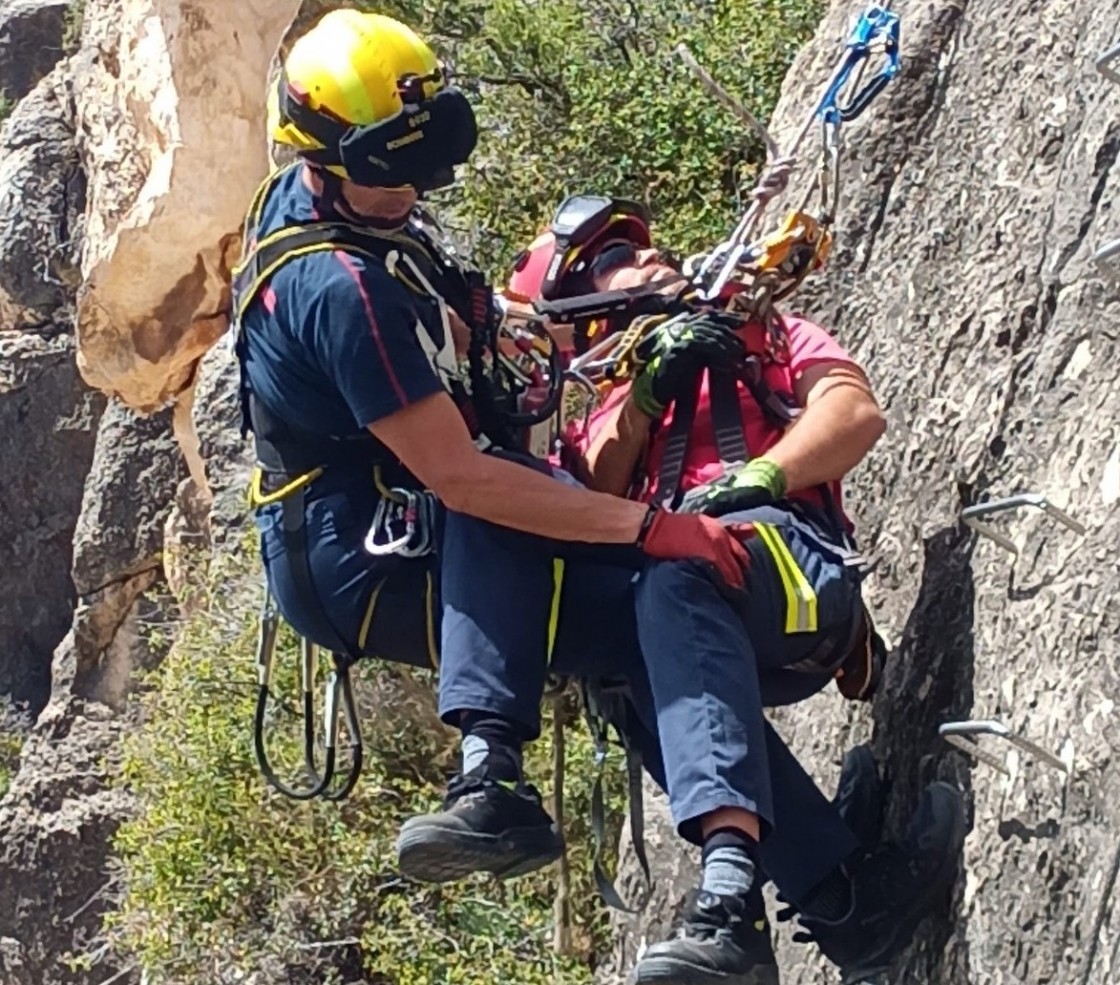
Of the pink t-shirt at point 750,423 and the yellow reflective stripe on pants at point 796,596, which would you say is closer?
the yellow reflective stripe on pants at point 796,596

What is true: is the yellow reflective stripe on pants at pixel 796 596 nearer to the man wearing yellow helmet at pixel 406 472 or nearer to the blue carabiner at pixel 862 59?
the man wearing yellow helmet at pixel 406 472

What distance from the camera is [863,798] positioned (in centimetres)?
414

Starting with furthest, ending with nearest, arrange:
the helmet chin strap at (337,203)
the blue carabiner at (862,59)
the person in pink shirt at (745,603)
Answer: the blue carabiner at (862,59) → the helmet chin strap at (337,203) → the person in pink shirt at (745,603)

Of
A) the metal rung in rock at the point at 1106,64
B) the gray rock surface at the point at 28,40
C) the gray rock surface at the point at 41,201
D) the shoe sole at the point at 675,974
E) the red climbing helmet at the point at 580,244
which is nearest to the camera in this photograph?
the shoe sole at the point at 675,974

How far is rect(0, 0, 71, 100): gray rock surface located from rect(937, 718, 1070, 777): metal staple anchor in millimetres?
19356

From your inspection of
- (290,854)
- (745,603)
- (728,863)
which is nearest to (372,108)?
(745,603)

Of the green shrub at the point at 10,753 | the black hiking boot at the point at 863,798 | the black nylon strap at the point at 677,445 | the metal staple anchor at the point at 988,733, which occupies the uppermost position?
the black nylon strap at the point at 677,445

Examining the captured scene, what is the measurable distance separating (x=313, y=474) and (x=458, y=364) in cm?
37

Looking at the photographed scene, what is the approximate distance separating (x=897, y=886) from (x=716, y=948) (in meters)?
0.57

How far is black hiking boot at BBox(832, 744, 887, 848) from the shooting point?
4.13 metres

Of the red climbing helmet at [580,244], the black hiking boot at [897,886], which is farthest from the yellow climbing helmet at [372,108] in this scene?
the black hiking boot at [897,886]

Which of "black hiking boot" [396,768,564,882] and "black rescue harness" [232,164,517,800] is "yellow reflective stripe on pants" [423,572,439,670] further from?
"black hiking boot" [396,768,564,882]

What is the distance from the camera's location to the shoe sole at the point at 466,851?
140 inches

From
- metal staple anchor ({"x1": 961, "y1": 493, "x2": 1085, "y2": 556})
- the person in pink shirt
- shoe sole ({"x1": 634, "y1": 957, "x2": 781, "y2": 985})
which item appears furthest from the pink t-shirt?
shoe sole ({"x1": 634, "y1": 957, "x2": 781, "y2": 985})
